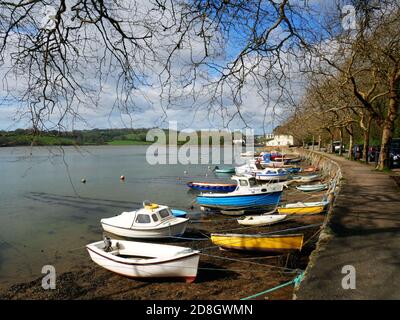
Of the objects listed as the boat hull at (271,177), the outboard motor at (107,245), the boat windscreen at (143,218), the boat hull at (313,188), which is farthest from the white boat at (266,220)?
the boat hull at (271,177)

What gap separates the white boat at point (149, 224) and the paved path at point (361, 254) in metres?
7.57

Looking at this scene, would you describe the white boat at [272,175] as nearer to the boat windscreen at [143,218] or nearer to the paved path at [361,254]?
the boat windscreen at [143,218]

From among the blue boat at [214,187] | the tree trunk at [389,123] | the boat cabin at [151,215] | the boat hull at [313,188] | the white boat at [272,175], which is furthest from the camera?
the white boat at [272,175]

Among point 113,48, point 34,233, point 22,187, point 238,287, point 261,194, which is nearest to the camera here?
point 113,48

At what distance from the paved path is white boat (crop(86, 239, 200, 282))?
432 centimetres

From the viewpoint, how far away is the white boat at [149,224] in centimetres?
1686

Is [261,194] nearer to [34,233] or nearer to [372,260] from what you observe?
[34,233]

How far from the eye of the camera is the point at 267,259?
12.7 metres

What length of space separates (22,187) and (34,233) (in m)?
22.6

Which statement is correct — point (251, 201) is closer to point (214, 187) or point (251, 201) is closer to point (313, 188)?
point (313, 188)

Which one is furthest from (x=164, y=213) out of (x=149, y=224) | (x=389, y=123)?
(x=389, y=123)

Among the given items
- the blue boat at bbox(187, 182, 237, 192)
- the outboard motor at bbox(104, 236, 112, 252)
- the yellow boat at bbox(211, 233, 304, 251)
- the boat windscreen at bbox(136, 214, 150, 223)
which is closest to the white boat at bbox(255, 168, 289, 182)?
the blue boat at bbox(187, 182, 237, 192)

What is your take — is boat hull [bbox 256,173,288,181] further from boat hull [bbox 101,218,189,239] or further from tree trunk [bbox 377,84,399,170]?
boat hull [bbox 101,218,189,239]

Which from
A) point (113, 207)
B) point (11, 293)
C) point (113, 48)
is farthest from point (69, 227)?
point (113, 48)
